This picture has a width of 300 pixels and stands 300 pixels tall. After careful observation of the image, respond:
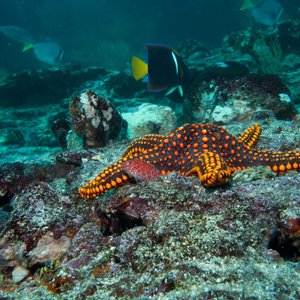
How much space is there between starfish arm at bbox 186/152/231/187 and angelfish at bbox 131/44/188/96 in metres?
5.06

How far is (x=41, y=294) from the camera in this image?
2439 millimetres

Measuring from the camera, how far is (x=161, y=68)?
7.77 metres

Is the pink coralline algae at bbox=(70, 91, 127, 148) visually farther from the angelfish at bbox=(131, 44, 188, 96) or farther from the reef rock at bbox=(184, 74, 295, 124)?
the reef rock at bbox=(184, 74, 295, 124)

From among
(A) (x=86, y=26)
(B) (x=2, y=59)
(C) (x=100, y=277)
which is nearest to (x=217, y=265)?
(C) (x=100, y=277)

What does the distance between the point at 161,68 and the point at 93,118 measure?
246cm

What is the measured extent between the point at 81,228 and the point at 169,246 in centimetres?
132

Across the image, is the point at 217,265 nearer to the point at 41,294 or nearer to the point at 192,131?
the point at 41,294

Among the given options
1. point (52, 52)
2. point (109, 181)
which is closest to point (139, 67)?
point (109, 181)

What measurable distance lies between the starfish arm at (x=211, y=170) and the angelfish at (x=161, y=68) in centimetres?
506

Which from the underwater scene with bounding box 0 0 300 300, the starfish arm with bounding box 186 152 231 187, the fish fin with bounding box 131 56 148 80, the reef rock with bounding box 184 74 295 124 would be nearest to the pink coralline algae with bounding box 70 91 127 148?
the underwater scene with bounding box 0 0 300 300

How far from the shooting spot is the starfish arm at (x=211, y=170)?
2.75 metres

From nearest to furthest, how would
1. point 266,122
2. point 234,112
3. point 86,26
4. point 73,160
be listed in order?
point 73,160 < point 266,122 < point 234,112 < point 86,26

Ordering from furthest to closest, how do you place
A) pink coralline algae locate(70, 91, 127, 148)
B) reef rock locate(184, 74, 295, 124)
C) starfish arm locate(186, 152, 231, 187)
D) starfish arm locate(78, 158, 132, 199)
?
reef rock locate(184, 74, 295, 124), pink coralline algae locate(70, 91, 127, 148), starfish arm locate(78, 158, 132, 199), starfish arm locate(186, 152, 231, 187)

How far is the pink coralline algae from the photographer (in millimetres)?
7184
